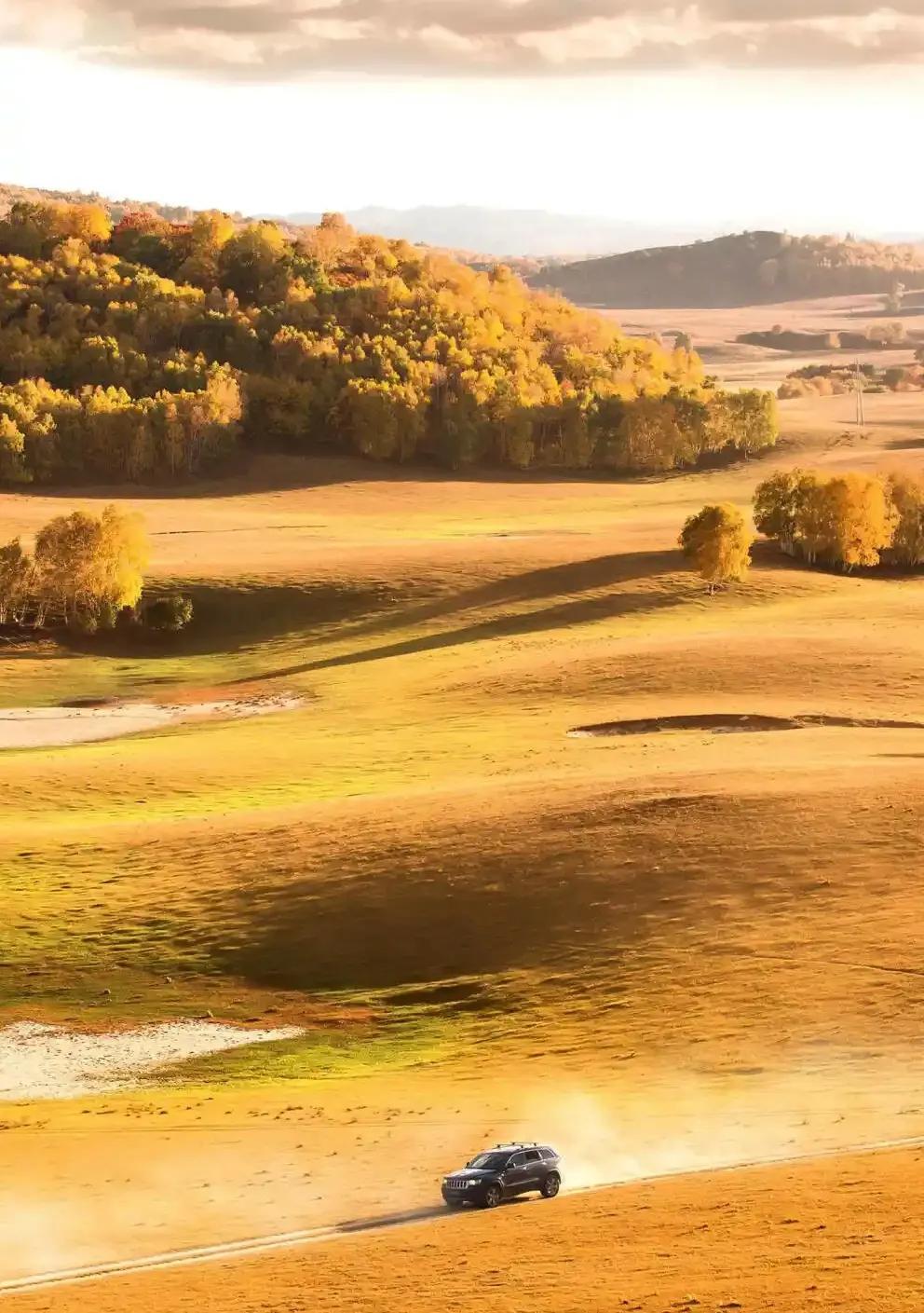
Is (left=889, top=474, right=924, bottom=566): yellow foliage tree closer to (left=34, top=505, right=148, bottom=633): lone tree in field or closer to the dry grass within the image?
(left=34, top=505, right=148, bottom=633): lone tree in field

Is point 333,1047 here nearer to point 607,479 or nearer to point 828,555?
point 828,555

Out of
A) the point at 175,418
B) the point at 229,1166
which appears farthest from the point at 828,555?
the point at 229,1166

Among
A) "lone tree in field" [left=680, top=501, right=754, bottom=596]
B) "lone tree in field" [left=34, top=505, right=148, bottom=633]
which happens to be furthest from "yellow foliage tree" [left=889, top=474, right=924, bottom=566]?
"lone tree in field" [left=34, top=505, right=148, bottom=633]

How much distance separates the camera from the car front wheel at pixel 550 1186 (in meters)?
27.6

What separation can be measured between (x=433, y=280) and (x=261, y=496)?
49090 mm

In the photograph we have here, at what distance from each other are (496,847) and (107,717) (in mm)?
32346

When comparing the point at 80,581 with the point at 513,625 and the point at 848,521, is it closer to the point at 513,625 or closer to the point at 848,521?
the point at 513,625

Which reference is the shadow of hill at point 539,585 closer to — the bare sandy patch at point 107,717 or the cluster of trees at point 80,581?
the cluster of trees at point 80,581

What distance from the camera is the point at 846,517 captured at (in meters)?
99.4

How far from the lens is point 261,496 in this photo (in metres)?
140

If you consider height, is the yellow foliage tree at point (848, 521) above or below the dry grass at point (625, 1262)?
above

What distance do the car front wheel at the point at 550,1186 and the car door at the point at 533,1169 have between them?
93 millimetres

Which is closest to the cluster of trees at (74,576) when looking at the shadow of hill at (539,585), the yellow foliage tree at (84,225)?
the shadow of hill at (539,585)

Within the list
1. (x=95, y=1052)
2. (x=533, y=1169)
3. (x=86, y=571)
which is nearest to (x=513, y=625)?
(x=86, y=571)
